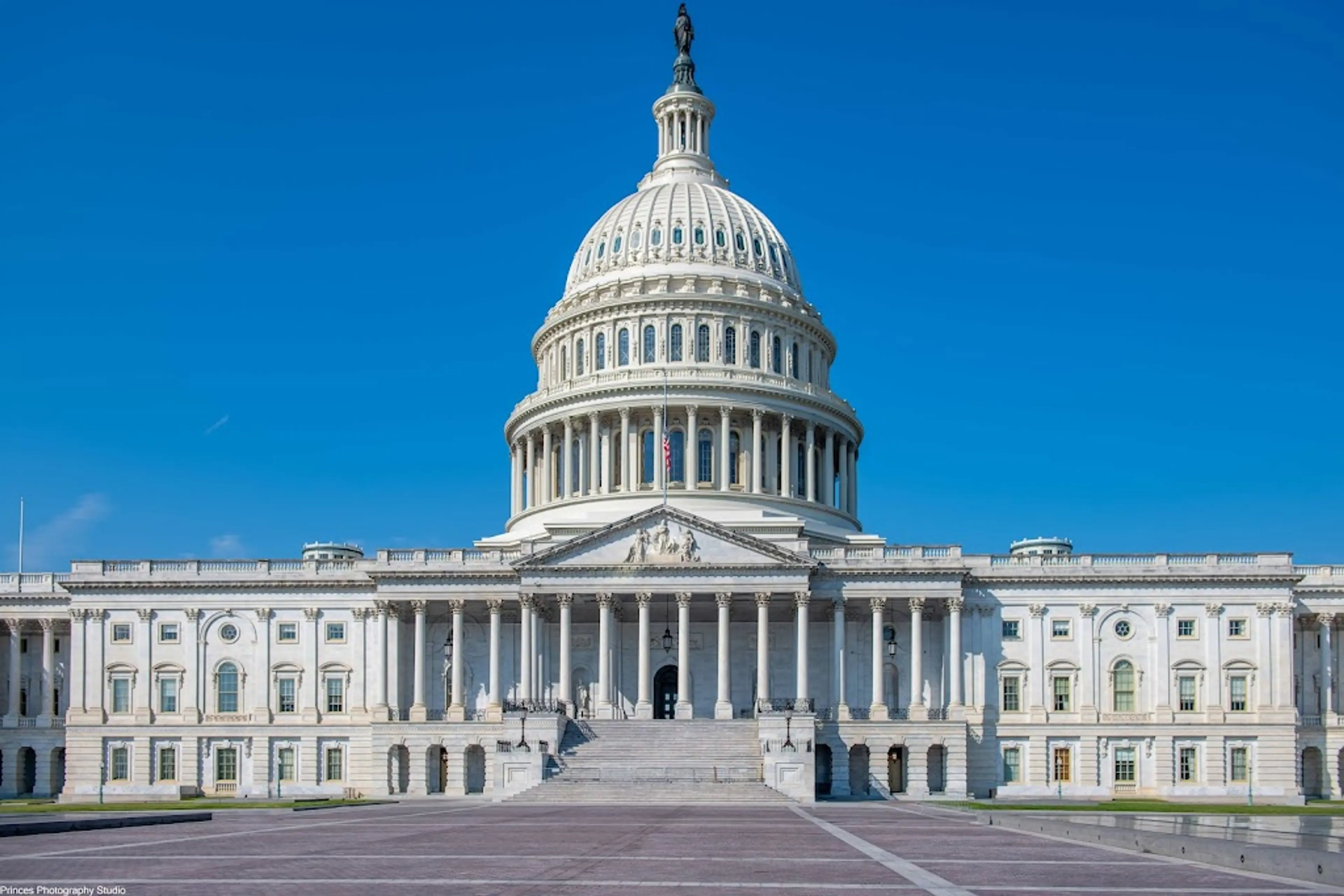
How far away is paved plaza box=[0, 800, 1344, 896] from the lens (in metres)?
26.3

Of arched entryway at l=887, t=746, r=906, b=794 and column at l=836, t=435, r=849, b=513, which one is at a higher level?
column at l=836, t=435, r=849, b=513

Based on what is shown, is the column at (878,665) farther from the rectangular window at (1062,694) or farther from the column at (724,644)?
the rectangular window at (1062,694)

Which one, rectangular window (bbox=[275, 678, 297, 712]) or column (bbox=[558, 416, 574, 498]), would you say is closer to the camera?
rectangular window (bbox=[275, 678, 297, 712])

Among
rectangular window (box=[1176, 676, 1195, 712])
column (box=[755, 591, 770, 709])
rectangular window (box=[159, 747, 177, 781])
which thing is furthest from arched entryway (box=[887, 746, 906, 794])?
rectangular window (box=[159, 747, 177, 781])

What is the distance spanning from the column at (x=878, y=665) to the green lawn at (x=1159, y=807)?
38.3ft

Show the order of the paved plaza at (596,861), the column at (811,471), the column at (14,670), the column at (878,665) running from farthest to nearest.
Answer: the column at (811,471) → the column at (14,670) → the column at (878,665) → the paved plaza at (596,861)

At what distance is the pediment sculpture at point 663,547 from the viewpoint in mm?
88750

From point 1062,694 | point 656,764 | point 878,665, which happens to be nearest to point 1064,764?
point 1062,694

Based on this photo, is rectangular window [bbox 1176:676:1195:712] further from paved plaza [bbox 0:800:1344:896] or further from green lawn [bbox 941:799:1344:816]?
paved plaza [bbox 0:800:1344:896]

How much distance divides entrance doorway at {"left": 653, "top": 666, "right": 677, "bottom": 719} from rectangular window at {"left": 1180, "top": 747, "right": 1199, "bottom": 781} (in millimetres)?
30650

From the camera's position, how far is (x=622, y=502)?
105 metres

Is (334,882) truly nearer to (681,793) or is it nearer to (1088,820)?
(1088,820)

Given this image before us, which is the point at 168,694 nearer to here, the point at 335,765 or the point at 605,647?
the point at 335,765

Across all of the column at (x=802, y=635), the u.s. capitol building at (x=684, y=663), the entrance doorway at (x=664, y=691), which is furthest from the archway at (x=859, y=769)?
the entrance doorway at (x=664, y=691)
